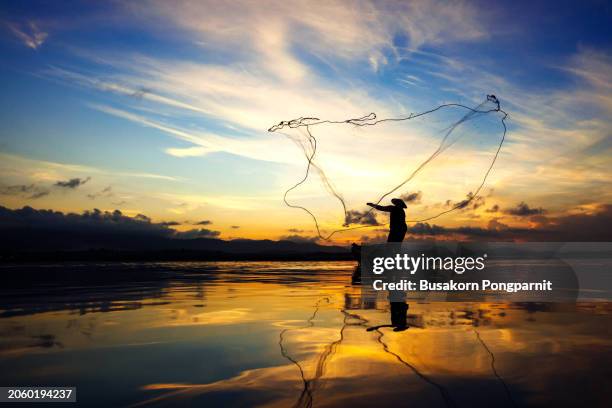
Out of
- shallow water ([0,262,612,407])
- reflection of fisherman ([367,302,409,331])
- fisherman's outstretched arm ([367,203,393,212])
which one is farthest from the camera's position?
fisherman's outstretched arm ([367,203,393,212])

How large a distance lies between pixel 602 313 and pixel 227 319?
939cm

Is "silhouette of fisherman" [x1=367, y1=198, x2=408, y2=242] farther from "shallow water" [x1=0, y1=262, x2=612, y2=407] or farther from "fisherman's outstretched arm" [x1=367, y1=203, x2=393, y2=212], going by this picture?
"shallow water" [x1=0, y1=262, x2=612, y2=407]

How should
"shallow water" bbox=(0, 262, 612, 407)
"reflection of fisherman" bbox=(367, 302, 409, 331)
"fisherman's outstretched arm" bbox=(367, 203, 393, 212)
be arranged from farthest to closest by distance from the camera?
"fisherman's outstretched arm" bbox=(367, 203, 393, 212), "reflection of fisherman" bbox=(367, 302, 409, 331), "shallow water" bbox=(0, 262, 612, 407)

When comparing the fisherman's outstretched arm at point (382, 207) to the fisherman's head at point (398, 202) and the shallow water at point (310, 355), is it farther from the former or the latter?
the shallow water at point (310, 355)

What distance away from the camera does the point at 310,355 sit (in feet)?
23.8

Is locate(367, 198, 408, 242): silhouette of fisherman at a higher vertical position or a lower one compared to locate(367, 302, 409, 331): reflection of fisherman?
higher

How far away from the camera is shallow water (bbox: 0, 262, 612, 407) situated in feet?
17.7

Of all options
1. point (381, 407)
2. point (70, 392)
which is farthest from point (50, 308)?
point (381, 407)

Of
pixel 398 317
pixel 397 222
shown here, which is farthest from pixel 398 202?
pixel 398 317

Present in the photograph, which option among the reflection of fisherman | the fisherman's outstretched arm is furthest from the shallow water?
the fisherman's outstretched arm

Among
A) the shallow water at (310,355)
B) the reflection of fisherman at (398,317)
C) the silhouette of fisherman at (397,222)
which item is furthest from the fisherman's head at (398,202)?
the shallow water at (310,355)

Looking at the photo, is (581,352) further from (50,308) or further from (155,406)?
(50,308)

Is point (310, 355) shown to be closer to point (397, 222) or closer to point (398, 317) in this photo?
point (398, 317)

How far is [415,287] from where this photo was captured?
20.7 meters
